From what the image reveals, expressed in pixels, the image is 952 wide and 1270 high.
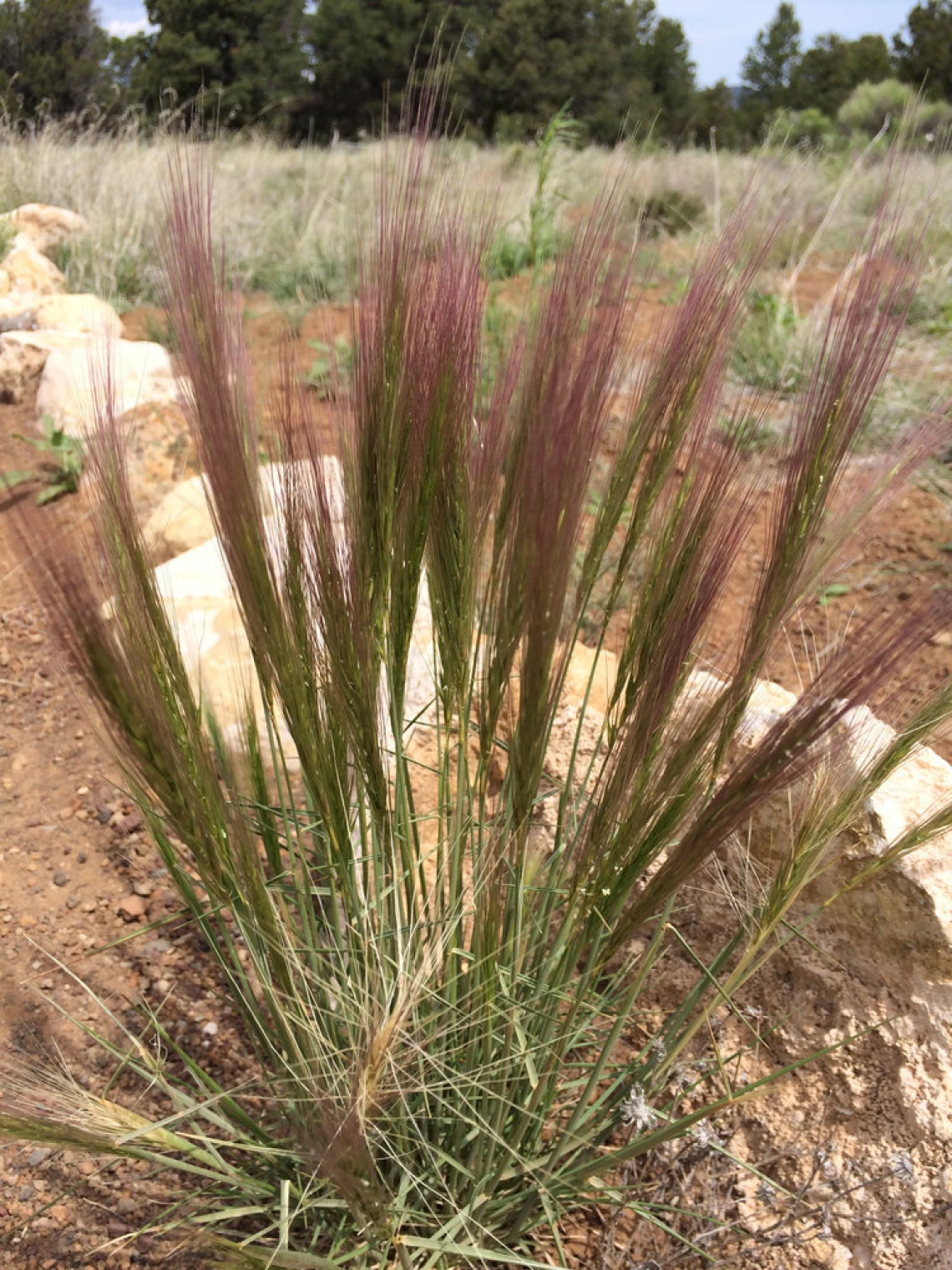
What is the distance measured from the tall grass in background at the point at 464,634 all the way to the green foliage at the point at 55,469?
299cm

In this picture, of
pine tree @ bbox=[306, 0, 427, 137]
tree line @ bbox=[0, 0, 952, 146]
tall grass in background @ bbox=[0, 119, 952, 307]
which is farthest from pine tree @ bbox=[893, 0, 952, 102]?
tall grass in background @ bbox=[0, 119, 952, 307]

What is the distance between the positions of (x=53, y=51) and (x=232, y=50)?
4.72m

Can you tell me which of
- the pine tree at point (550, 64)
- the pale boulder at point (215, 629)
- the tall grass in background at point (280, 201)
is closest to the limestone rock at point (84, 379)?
the tall grass in background at point (280, 201)

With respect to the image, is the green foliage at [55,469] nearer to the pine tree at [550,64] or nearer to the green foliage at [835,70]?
the pine tree at [550,64]

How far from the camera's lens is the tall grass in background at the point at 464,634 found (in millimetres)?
991

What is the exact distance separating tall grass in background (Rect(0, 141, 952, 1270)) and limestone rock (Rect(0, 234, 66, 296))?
5.26 m

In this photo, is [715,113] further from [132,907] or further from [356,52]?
[132,907]

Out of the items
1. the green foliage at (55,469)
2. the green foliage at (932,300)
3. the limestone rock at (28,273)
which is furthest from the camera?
the limestone rock at (28,273)

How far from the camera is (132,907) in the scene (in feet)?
6.75

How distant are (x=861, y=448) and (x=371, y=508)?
3.26 metres

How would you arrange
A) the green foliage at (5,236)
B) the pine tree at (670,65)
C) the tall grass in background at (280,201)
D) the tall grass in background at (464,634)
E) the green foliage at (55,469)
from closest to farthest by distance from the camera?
1. the tall grass in background at (464,634)
2. the green foliage at (55,469)
3. the green foliage at (5,236)
4. the tall grass in background at (280,201)
5. the pine tree at (670,65)

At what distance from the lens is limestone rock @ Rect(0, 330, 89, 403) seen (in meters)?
4.77

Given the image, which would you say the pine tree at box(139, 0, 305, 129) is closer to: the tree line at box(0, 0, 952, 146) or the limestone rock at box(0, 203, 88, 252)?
the tree line at box(0, 0, 952, 146)

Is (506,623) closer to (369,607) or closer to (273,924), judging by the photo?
(369,607)
